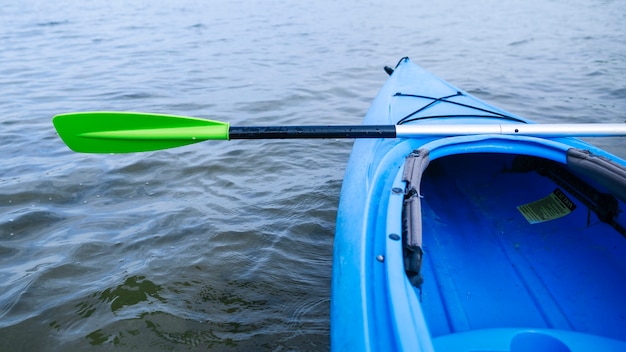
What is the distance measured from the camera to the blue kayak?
56.8 inches

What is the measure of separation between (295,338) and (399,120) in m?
1.50

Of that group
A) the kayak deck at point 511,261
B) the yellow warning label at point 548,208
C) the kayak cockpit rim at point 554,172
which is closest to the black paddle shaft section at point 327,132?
the kayak cockpit rim at point 554,172

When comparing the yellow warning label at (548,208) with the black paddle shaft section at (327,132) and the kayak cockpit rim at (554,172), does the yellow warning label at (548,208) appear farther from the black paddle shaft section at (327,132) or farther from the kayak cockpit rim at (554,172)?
the black paddle shaft section at (327,132)

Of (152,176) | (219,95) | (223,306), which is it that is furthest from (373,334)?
(219,95)

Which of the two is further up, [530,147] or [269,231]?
[530,147]

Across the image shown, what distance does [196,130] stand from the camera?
2412mm

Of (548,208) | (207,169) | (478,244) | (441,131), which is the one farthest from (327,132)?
(207,169)

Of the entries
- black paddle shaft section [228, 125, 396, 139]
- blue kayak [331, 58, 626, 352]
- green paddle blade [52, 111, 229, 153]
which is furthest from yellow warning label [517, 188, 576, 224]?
green paddle blade [52, 111, 229, 153]

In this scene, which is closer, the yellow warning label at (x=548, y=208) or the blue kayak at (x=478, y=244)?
the blue kayak at (x=478, y=244)

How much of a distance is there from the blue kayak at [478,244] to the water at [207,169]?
0.63m

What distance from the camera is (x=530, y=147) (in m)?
2.07

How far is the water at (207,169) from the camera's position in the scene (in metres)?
2.26

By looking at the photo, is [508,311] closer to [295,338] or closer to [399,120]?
[295,338]

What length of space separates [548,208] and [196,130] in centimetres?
Result: 193
